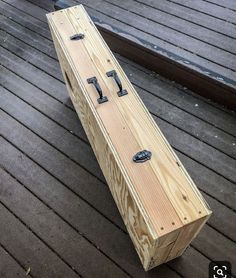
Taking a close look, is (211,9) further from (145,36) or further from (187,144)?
(187,144)

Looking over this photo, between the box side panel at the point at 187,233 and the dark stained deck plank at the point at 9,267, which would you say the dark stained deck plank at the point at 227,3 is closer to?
the box side panel at the point at 187,233

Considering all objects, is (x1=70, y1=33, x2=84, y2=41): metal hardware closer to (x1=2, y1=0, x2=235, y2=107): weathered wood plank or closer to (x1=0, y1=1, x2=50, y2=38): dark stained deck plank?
(x1=2, y1=0, x2=235, y2=107): weathered wood plank

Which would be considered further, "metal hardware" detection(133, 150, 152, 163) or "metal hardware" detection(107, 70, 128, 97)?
"metal hardware" detection(107, 70, 128, 97)

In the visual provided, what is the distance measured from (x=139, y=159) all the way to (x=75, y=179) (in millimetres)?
765

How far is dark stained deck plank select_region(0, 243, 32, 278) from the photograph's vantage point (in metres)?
1.60

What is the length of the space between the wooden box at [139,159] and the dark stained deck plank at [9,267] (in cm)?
68

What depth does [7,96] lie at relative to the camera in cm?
225

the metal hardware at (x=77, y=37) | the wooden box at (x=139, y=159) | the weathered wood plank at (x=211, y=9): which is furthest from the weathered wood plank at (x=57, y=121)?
the weathered wood plank at (x=211, y=9)

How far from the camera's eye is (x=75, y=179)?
6.04 ft

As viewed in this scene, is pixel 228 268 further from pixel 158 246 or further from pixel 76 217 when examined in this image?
pixel 76 217

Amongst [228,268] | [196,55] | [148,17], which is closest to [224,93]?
[196,55]

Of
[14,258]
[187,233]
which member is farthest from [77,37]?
[14,258]

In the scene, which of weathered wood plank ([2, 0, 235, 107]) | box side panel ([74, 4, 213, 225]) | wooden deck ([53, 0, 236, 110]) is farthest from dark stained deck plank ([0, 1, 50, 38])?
box side panel ([74, 4, 213, 225])

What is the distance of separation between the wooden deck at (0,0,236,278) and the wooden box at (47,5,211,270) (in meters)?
0.27
